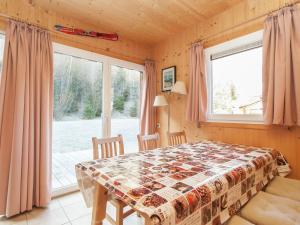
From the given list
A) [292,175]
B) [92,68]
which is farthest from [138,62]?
[292,175]

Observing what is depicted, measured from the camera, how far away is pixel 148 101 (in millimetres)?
3193

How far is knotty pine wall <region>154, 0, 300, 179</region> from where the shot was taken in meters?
1.77

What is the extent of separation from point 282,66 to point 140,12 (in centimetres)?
186

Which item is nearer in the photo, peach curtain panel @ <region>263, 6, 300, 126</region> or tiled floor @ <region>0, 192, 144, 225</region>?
peach curtain panel @ <region>263, 6, 300, 126</region>

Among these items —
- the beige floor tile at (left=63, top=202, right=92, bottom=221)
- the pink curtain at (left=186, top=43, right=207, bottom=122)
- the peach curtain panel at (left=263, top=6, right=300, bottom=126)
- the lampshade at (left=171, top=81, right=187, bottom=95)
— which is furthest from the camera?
the lampshade at (left=171, top=81, right=187, bottom=95)

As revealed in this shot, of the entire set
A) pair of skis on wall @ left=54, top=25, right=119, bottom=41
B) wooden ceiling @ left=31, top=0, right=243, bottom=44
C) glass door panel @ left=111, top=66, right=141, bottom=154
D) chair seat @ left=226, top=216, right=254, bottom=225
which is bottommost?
chair seat @ left=226, top=216, right=254, bottom=225

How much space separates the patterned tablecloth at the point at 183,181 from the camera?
0.76 metres

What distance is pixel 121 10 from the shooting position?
229 centimetres

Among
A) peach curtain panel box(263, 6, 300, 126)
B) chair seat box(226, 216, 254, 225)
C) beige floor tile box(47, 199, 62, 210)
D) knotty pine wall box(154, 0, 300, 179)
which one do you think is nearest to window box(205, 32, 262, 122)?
knotty pine wall box(154, 0, 300, 179)

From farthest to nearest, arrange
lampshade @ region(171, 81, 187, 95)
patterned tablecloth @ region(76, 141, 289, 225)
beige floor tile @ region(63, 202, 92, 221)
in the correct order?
lampshade @ region(171, 81, 187, 95) < beige floor tile @ region(63, 202, 92, 221) < patterned tablecloth @ region(76, 141, 289, 225)

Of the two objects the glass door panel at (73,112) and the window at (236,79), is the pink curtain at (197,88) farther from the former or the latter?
the glass door panel at (73,112)

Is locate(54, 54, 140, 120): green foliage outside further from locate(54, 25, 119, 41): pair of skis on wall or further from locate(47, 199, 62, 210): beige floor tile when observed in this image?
locate(47, 199, 62, 210): beige floor tile

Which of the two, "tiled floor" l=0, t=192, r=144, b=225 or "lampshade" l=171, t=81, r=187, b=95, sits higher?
"lampshade" l=171, t=81, r=187, b=95

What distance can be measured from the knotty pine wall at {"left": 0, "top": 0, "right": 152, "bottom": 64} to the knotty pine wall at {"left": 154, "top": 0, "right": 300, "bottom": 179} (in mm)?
468
